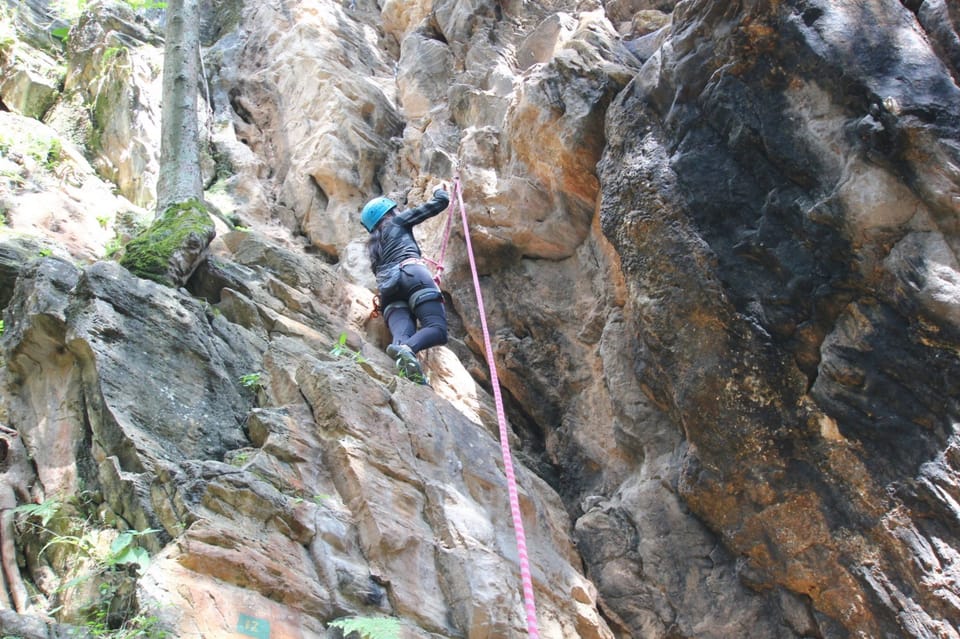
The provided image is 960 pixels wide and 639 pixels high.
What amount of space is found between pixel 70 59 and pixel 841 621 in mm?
12815

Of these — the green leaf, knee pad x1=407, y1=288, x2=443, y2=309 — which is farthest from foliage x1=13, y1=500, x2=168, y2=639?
the green leaf

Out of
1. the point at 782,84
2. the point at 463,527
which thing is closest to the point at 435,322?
the point at 463,527

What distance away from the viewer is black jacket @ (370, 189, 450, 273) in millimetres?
8648

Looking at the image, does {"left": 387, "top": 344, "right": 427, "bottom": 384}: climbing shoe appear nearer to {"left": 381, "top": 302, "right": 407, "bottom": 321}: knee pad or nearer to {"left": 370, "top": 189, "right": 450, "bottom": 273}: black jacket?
{"left": 381, "top": 302, "right": 407, "bottom": 321}: knee pad

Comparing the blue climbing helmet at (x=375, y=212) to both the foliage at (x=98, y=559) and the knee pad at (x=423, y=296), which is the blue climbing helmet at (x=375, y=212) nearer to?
the knee pad at (x=423, y=296)

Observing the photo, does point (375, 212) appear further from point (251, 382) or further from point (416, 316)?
point (251, 382)

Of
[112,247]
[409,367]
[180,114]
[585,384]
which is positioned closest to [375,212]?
[409,367]

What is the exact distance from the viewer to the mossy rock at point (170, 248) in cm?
711

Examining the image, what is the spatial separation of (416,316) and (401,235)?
106 cm

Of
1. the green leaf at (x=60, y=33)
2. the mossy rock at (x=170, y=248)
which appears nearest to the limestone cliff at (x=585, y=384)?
the mossy rock at (x=170, y=248)

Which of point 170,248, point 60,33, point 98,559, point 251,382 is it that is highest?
point 170,248

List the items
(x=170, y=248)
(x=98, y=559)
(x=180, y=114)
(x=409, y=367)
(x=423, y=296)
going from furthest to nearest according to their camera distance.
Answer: (x=180, y=114) < (x=423, y=296) < (x=409, y=367) < (x=170, y=248) < (x=98, y=559)

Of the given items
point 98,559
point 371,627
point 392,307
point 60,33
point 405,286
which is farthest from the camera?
point 60,33

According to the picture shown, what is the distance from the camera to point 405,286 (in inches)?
321
